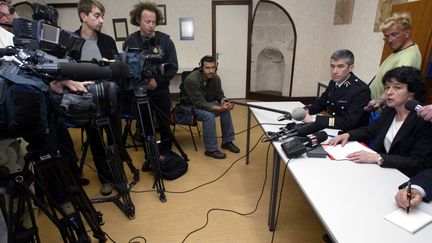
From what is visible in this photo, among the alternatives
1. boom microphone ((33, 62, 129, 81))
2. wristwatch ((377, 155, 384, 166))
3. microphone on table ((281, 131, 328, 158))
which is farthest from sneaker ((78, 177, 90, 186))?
wristwatch ((377, 155, 384, 166))

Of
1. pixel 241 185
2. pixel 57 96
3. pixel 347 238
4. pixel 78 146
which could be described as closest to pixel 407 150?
pixel 347 238

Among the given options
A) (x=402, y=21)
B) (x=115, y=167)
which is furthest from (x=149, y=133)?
(x=402, y=21)

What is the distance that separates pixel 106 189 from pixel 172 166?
0.61 m

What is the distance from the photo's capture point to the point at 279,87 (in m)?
5.09

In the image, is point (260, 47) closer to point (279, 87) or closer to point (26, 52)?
point (279, 87)

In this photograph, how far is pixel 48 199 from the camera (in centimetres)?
121

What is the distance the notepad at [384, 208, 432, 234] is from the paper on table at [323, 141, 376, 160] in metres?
0.46

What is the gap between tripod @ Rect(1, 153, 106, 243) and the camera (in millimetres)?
1106

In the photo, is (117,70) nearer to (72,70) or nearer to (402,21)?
(72,70)

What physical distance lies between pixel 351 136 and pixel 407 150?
296mm

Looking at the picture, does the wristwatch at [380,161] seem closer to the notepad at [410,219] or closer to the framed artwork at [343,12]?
the notepad at [410,219]

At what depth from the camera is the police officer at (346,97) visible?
186 centimetres

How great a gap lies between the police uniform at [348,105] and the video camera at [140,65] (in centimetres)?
125

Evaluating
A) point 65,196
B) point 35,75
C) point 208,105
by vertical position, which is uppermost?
point 35,75
